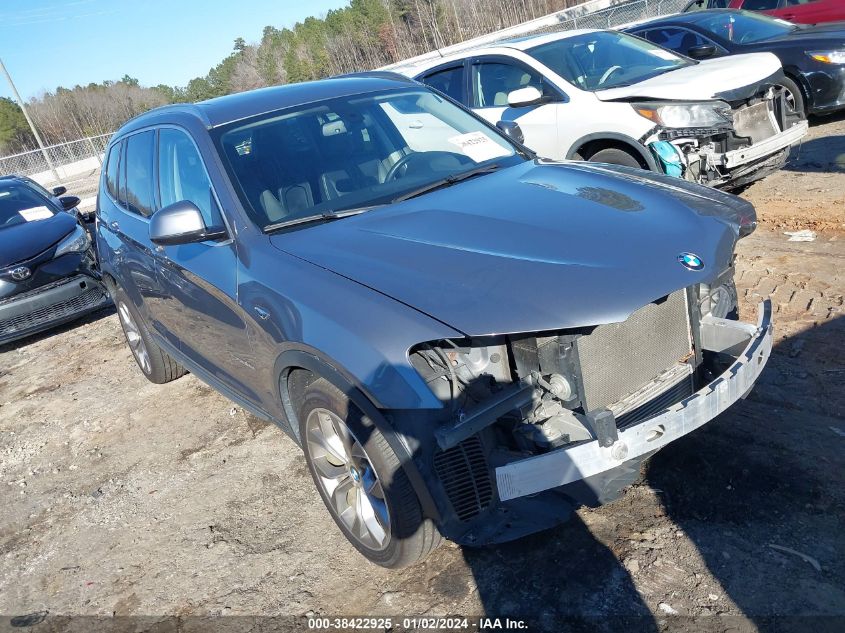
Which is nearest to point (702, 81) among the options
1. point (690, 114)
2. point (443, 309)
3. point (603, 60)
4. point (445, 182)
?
point (690, 114)

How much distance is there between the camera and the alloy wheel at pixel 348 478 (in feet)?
9.29

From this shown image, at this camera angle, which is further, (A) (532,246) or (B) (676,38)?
(B) (676,38)

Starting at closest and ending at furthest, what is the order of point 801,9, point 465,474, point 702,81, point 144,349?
1. point 465,474
2. point 144,349
3. point 702,81
4. point 801,9

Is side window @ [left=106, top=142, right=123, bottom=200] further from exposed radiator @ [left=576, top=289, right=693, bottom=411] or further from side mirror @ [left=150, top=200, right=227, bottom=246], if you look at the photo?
exposed radiator @ [left=576, top=289, right=693, bottom=411]

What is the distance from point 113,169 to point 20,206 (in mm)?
4135

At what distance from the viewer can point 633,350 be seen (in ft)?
9.08

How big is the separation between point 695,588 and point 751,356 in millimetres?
928

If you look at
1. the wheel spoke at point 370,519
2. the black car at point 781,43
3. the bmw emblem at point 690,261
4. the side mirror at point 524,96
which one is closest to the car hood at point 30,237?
the side mirror at point 524,96

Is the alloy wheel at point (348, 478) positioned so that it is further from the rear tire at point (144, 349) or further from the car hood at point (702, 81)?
the car hood at point (702, 81)

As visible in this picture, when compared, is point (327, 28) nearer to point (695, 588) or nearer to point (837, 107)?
point (837, 107)

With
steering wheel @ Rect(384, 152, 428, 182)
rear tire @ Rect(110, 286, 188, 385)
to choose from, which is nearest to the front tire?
steering wheel @ Rect(384, 152, 428, 182)

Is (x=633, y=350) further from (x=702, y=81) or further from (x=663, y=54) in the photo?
(x=663, y=54)

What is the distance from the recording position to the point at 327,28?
91.3 m

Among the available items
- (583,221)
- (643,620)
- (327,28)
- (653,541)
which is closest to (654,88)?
(583,221)
